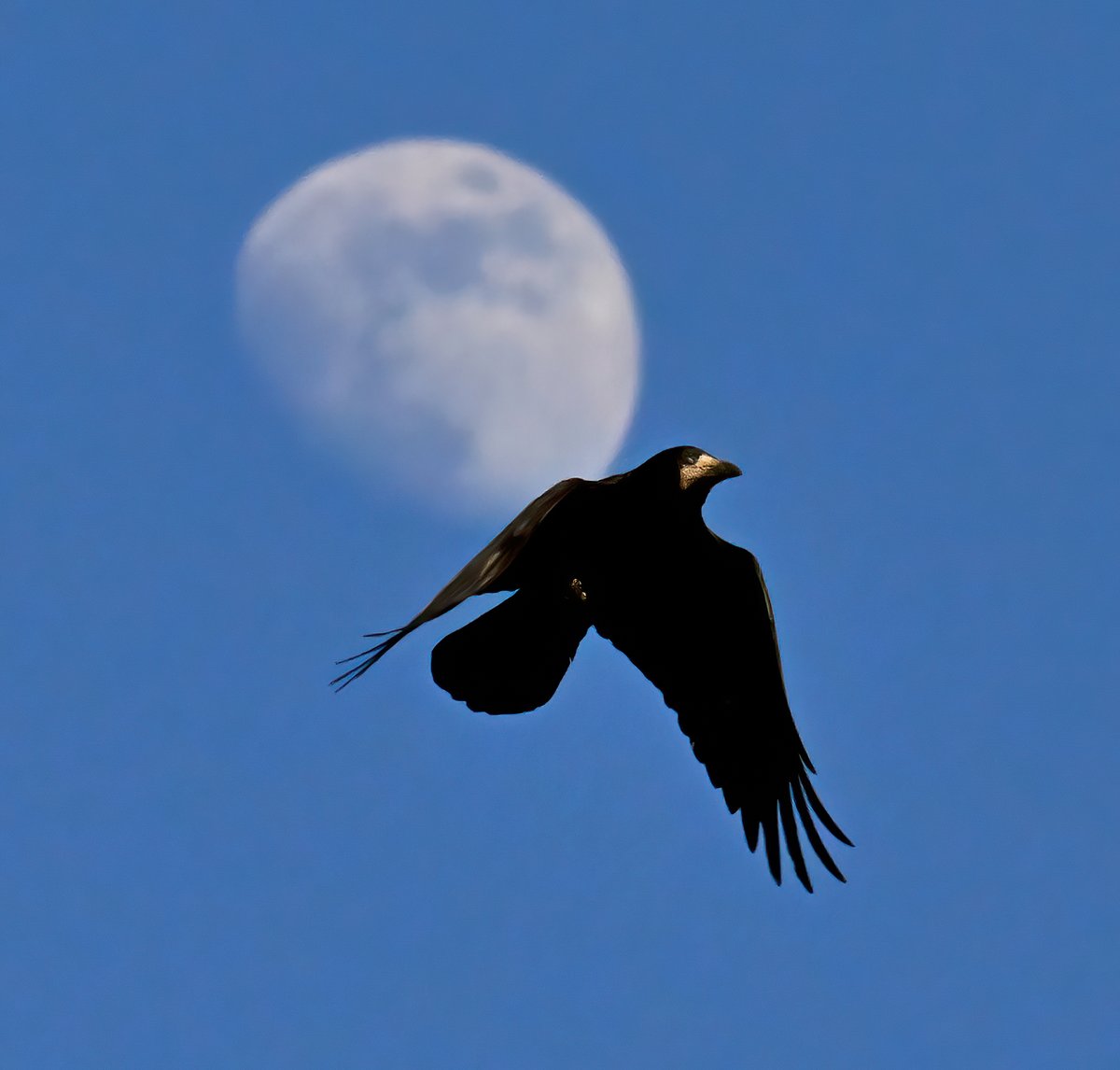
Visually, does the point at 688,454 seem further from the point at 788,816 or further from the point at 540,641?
the point at 788,816

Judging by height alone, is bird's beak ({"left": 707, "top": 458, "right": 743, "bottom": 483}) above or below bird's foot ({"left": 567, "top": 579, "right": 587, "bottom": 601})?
above

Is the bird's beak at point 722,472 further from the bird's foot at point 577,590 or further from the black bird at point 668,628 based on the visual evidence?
the bird's foot at point 577,590

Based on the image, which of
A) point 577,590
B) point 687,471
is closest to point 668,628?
point 577,590

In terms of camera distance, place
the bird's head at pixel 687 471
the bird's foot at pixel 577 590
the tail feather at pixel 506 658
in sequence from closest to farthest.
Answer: the tail feather at pixel 506 658 < the bird's head at pixel 687 471 < the bird's foot at pixel 577 590

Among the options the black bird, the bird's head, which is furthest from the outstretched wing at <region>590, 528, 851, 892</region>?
the bird's head

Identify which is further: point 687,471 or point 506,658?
point 687,471

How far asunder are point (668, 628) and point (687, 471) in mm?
825

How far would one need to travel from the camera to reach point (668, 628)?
6020mm

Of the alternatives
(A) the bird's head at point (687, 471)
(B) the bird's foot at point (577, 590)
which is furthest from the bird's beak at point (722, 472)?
(B) the bird's foot at point (577, 590)

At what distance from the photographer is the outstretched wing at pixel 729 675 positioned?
229 inches

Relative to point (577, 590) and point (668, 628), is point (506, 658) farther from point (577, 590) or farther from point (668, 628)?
point (668, 628)

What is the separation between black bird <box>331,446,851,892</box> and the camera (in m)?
5.45

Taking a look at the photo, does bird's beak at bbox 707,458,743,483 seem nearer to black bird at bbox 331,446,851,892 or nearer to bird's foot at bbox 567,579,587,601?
black bird at bbox 331,446,851,892

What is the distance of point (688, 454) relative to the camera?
5.59 metres
